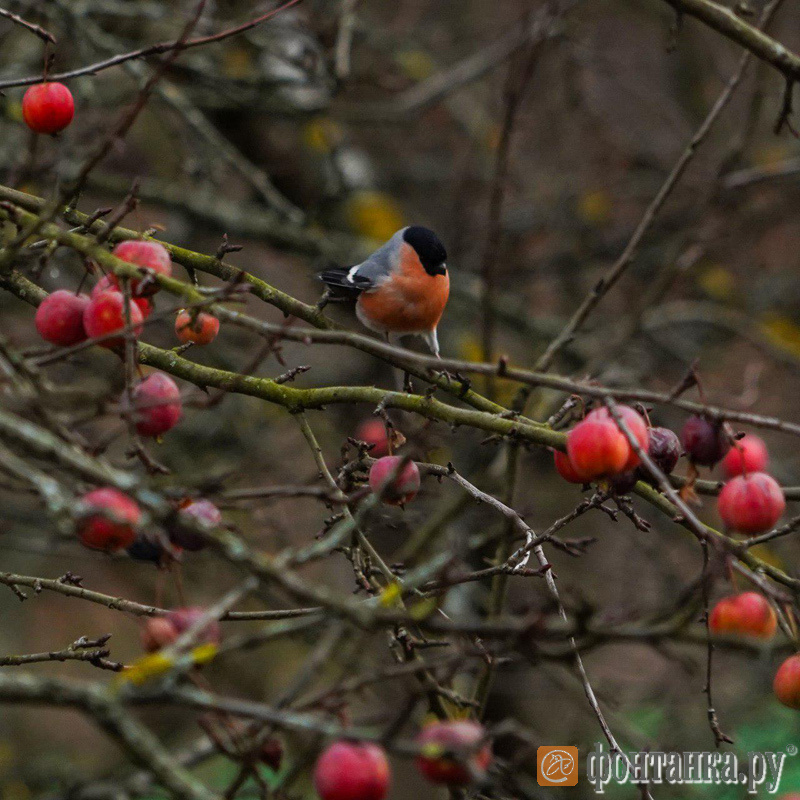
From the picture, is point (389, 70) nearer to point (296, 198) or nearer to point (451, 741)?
point (296, 198)

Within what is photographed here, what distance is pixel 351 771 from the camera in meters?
1.33

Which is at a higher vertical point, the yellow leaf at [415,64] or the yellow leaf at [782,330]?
the yellow leaf at [415,64]

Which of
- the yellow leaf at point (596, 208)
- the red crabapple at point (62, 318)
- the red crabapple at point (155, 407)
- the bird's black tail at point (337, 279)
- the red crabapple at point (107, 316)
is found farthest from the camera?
the yellow leaf at point (596, 208)

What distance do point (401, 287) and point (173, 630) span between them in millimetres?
2399

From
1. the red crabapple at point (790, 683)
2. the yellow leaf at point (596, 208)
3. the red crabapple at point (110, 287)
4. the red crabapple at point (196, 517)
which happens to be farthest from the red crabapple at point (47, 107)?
the yellow leaf at point (596, 208)

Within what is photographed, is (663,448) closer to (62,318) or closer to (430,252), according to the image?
(62,318)

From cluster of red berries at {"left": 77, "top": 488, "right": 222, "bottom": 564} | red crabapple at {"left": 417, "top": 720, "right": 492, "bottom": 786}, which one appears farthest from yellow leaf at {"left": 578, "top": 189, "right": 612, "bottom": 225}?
red crabapple at {"left": 417, "top": 720, "right": 492, "bottom": 786}

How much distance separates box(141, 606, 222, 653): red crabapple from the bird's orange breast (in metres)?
2.33

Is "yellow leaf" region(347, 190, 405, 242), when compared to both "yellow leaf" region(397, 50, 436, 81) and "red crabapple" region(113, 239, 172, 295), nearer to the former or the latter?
"yellow leaf" region(397, 50, 436, 81)

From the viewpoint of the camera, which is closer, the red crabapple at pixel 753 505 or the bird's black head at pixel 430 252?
the red crabapple at pixel 753 505

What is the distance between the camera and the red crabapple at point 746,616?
188 centimetres

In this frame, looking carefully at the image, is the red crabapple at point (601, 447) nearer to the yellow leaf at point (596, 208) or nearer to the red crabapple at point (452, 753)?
the red crabapple at point (452, 753)

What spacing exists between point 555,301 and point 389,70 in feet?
7.61

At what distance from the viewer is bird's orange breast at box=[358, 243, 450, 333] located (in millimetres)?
3719
